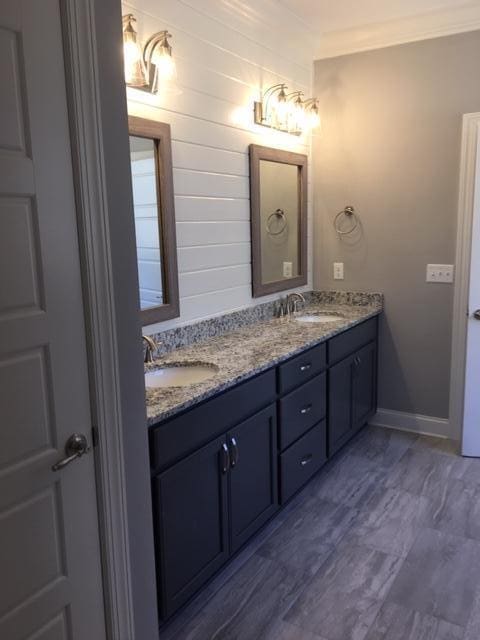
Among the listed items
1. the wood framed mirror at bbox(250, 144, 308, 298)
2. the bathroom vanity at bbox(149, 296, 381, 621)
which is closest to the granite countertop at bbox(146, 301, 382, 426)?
the bathroom vanity at bbox(149, 296, 381, 621)

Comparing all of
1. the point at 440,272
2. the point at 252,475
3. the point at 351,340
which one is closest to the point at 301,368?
the point at 252,475

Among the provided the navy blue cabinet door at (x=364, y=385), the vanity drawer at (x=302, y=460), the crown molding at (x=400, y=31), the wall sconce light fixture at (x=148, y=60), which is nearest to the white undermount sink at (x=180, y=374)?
the vanity drawer at (x=302, y=460)

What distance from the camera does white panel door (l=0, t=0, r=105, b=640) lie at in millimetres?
1116

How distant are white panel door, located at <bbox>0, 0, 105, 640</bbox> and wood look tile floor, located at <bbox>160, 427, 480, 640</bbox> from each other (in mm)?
807

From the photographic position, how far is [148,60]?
6.95 ft

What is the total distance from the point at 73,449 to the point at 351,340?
6.93ft

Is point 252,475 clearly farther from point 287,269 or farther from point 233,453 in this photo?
point 287,269

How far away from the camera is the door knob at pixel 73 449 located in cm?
127

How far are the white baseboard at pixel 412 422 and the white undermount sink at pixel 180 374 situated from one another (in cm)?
189

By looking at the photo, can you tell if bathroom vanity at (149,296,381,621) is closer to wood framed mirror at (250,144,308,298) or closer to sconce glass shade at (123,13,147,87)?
wood framed mirror at (250,144,308,298)

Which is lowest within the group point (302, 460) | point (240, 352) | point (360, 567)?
point (360, 567)

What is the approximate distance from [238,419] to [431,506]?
4.16ft

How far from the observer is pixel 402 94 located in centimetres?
326

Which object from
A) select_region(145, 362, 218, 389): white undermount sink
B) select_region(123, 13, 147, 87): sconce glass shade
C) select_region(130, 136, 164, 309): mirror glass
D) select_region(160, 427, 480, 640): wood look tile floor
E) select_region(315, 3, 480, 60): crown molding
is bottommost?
select_region(160, 427, 480, 640): wood look tile floor
